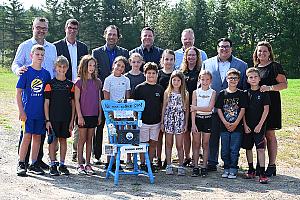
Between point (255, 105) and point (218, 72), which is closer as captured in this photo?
point (255, 105)

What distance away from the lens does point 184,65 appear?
7871mm

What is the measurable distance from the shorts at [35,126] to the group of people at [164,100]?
0.02m

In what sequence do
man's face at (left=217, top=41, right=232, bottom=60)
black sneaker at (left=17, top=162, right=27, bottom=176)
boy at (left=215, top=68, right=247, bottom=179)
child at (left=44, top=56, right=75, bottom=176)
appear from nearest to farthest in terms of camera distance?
1. black sneaker at (left=17, top=162, right=27, bottom=176)
2. child at (left=44, top=56, right=75, bottom=176)
3. boy at (left=215, top=68, right=247, bottom=179)
4. man's face at (left=217, top=41, right=232, bottom=60)

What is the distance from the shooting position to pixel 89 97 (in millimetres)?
7418

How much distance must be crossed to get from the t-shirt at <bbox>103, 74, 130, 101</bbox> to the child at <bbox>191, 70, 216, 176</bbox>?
115 centimetres

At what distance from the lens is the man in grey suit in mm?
7801

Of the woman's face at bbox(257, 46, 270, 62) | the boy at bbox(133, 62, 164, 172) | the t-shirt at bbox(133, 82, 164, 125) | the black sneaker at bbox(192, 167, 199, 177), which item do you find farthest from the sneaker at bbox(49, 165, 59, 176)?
the woman's face at bbox(257, 46, 270, 62)

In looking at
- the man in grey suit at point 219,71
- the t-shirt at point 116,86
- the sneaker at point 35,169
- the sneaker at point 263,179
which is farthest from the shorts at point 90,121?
the sneaker at point 263,179

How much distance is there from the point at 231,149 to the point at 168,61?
1776mm

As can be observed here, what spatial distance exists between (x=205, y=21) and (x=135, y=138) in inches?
1911

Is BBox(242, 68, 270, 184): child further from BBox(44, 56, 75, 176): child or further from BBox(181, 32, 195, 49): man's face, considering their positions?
BBox(44, 56, 75, 176): child

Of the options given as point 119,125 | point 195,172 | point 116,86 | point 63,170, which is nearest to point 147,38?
point 116,86

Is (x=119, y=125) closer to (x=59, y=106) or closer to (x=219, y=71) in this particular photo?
(x=59, y=106)

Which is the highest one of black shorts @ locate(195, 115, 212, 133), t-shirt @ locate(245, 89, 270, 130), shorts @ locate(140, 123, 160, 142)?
t-shirt @ locate(245, 89, 270, 130)
